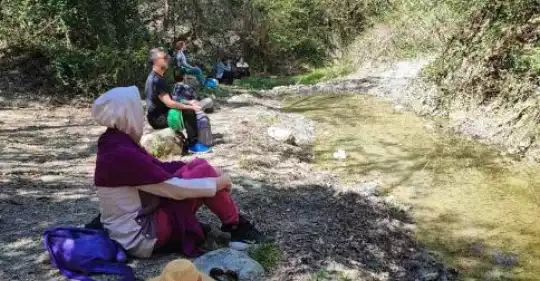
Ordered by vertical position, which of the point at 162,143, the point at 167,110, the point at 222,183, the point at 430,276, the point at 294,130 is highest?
the point at 222,183

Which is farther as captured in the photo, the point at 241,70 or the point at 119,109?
the point at 241,70

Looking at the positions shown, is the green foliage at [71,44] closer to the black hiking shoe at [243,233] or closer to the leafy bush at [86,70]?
the leafy bush at [86,70]

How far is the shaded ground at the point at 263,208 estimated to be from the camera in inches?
170

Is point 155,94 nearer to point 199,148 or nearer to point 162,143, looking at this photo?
point 162,143

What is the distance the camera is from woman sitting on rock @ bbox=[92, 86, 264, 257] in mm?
3715

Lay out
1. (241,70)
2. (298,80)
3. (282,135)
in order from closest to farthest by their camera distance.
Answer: (282,135) < (298,80) < (241,70)

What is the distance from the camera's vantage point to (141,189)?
3854mm

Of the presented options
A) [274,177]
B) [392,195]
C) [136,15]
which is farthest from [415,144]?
[136,15]

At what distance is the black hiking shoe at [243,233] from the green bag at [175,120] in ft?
11.3

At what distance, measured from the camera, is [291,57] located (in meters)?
26.2

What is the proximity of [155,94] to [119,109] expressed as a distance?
3.86 meters

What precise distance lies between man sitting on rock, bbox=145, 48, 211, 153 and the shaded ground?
1.30ft

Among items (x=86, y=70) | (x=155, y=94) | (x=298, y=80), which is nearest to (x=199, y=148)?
(x=155, y=94)

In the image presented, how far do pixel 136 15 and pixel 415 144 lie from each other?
25.1 ft
